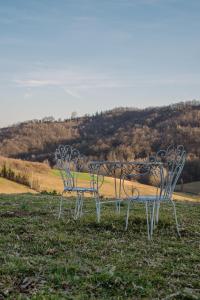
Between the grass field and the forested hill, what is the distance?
52.0m

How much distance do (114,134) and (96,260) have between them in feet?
250

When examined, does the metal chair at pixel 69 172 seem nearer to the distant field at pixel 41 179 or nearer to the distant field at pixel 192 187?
the distant field at pixel 41 179

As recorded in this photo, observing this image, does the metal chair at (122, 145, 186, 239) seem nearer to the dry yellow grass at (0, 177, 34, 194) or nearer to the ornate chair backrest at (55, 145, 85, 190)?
the ornate chair backrest at (55, 145, 85, 190)

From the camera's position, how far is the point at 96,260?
5012mm

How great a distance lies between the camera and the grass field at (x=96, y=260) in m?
3.95

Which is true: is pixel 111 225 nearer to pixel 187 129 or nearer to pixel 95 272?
pixel 95 272

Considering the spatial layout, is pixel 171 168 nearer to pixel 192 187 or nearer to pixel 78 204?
pixel 78 204

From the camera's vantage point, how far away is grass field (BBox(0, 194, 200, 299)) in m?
3.95

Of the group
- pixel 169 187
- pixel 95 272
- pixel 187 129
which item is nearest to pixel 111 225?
pixel 169 187

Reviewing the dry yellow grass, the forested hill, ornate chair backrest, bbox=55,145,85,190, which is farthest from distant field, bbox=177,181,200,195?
ornate chair backrest, bbox=55,145,85,190

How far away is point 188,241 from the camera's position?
6262mm

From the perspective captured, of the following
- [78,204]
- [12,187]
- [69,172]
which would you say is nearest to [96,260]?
[69,172]

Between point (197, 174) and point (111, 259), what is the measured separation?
73889 mm

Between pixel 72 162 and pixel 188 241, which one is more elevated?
pixel 72 162
